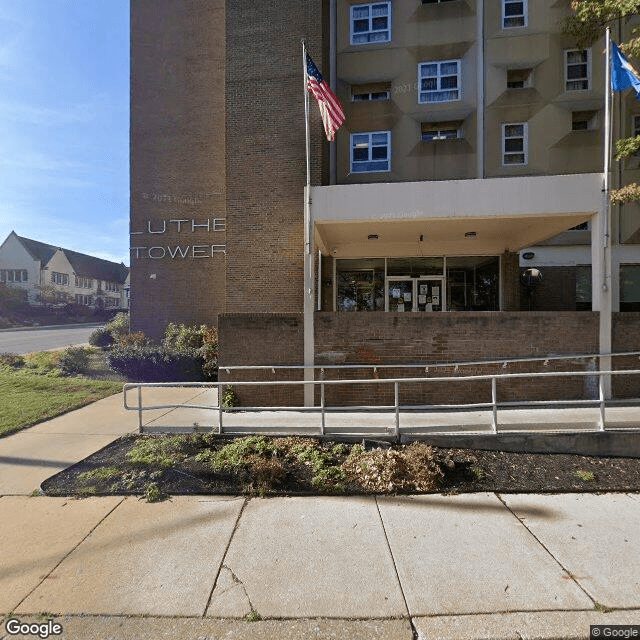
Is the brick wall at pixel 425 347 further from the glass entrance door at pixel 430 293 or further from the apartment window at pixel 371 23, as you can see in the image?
the apartment window at pixel 371 23

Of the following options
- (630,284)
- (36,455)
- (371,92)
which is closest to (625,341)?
(630,284)

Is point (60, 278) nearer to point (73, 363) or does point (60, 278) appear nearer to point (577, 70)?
point (73, 363)

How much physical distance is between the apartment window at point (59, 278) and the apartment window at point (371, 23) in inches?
2101

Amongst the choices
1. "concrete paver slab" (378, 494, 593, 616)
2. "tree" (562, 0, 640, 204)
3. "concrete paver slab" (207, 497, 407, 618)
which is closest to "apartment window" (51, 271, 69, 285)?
"concrete paver slab" (207, 497, 407, 618)

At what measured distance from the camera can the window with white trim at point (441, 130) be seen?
14031 millimetres

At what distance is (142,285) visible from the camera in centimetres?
1520

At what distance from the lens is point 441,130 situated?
14.1 metres

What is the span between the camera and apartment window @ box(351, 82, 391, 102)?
13.8m

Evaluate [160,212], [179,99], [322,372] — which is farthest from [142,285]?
[322,372]

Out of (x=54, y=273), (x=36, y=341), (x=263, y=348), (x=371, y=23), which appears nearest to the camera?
(x=263, y=348)

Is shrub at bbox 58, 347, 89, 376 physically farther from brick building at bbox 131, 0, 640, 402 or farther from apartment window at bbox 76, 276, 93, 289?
apartment window at bbox 76, 276, 93, 289

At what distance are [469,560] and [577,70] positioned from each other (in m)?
17.0

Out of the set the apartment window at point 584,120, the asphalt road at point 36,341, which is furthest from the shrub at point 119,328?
the apartment window at point 584,120

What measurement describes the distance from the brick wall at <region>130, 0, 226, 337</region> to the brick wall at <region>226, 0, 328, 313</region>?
215 inches
